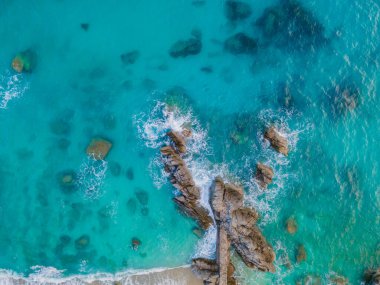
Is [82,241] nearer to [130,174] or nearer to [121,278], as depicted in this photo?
[121,278]

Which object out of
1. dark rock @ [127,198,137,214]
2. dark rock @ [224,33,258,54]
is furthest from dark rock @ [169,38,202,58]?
dark rock @ [127,198,137,214]

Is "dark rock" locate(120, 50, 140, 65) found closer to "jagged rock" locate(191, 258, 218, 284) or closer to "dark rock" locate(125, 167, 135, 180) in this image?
"dark rock" locate(125, 167, 135, 180)

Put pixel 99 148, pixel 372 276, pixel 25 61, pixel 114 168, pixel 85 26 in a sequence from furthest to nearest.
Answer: pixel 372 276, pixel 114 168, pixel 99 148, pixel 85 26, pixel 25 61

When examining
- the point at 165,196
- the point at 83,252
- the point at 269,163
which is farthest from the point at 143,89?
the point at 83,252

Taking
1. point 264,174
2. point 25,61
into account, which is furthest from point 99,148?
point 264,174

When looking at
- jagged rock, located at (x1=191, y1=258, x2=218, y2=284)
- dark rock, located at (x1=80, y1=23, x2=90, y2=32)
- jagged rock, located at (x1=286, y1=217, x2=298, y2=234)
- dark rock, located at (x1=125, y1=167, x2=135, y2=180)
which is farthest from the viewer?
jagged rock, located at (x1=286, y1=217, x2=298, y2=234)

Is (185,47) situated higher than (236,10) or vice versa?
(236,10)
